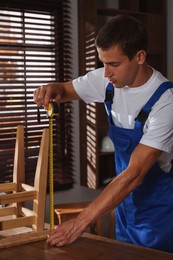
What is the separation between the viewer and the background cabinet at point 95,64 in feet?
11.9

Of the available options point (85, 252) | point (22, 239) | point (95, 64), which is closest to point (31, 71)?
point (95, 64)

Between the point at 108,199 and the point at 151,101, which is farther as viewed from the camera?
the point at 151,101

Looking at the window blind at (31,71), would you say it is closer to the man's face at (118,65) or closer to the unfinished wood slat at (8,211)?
the unfinished wood slat at (8,211)

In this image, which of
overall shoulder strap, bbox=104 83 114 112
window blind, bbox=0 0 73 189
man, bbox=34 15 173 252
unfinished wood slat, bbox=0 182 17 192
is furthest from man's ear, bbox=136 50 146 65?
window blind, bbox=0 0 73 189

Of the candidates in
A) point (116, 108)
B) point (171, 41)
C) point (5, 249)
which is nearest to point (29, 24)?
point (171, 41)

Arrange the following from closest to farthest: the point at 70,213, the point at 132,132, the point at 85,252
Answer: the point at 85,252
the point at 132,132
the point at 70,213

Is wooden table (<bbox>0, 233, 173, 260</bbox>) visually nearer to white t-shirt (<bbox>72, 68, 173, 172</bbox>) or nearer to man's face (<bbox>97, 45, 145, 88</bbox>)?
white t-shirt (<bbox>72, 68, 173, 172</bbox>)

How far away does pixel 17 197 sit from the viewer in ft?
5.36

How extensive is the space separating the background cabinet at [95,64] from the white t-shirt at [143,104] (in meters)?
1.66

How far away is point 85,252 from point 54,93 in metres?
0.68

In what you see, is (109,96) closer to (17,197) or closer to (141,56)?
(141,56)

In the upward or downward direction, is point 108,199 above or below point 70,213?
above

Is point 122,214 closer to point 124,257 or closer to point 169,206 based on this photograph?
point 169,206

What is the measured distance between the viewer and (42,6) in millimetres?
3492
